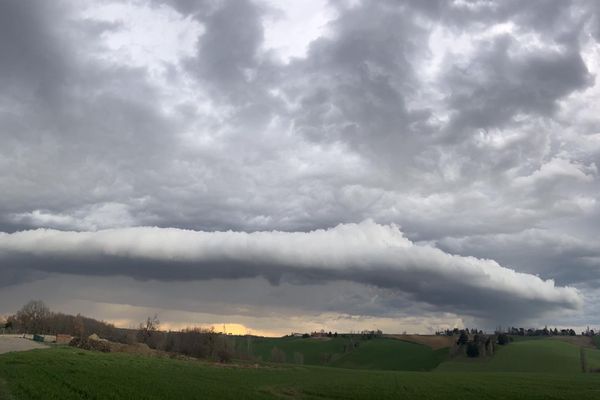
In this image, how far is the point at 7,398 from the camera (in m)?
42.8

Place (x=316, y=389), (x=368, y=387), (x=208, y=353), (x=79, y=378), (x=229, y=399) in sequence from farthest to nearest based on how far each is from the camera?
(x=208, y=353) < (x=368, y=387) < (x=316, y=389) < (x=79, y=378) < (x=229, y=399)

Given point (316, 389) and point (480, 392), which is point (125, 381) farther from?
point (480, 392)

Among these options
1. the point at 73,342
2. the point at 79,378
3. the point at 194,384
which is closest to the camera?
the point at 79,378

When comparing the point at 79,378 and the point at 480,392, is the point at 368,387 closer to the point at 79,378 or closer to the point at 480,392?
the point at 480,392

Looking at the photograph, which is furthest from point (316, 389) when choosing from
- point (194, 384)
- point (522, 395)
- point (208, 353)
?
point (208, 353)

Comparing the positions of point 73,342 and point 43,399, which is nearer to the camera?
point 43,399

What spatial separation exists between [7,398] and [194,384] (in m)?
33.4

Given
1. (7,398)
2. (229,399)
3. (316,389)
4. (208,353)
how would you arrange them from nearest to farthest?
1. (7,398)
2. (229,399)
3. (316,389)
4. (208,353)

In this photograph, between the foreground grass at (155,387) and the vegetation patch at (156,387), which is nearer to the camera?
the vegetation patch at (156,387)

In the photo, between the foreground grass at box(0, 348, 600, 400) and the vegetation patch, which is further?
the foreground grass at box(0, 348, 600, 400)

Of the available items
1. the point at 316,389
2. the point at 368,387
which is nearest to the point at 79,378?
the point at 316,389

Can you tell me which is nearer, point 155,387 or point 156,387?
point 155,387

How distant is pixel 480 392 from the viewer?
89.9 m

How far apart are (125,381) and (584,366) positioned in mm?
186051
